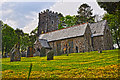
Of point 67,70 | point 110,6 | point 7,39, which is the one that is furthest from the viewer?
point 7,39

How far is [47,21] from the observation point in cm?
4981

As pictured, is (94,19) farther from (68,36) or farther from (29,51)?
(29,51)

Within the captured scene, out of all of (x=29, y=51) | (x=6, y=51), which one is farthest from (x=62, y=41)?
(x=6, y=51)

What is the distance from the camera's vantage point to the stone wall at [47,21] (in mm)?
49906

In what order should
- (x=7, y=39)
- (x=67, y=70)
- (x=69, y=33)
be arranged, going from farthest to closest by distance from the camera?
(x=69, y=33) < (x=7, y=39) < (x=67, y=70)

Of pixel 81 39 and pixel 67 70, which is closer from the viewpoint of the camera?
pixel 67 70

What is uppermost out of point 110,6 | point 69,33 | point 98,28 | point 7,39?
point 98,28

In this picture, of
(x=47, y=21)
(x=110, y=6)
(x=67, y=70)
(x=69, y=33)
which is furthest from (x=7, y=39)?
(x=67, y=70)

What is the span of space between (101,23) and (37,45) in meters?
16.2

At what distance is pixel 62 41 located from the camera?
Answer: 96.6 ft

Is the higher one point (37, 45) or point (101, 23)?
point (101, 23)

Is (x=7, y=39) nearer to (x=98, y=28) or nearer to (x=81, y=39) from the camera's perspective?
(x=81, y=39)

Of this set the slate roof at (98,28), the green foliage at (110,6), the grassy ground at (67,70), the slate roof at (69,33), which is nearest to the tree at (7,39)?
the slate roof at (69,33)

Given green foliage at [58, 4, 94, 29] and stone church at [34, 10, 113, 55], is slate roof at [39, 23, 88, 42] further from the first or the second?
green foliage at [58, 4, 94, 29]
